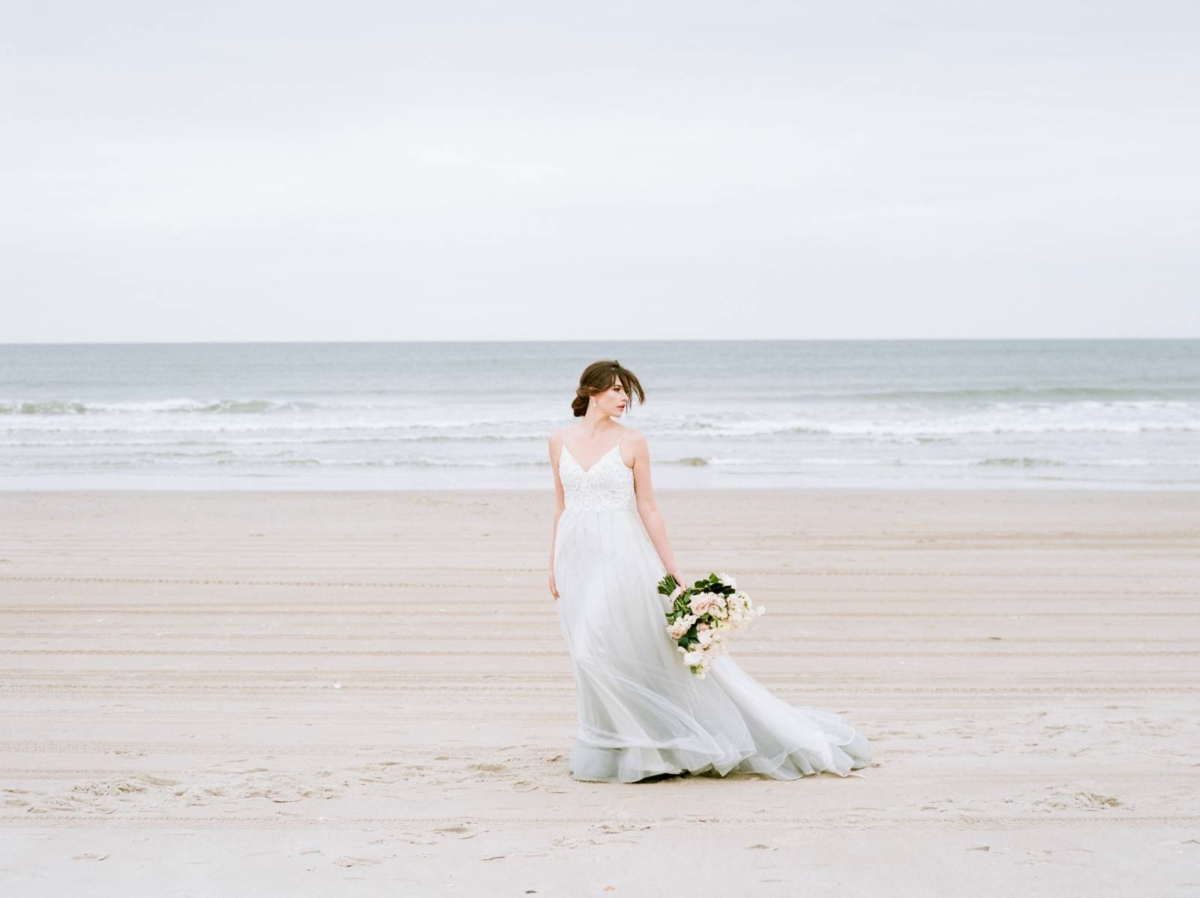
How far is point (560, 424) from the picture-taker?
29.9 meters

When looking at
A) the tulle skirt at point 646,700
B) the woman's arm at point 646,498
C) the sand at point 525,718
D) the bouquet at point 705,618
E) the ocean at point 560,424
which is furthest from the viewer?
the ocean at point 560,424

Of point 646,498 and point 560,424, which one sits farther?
point 560,424

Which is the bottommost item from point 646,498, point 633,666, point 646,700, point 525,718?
point 525,718

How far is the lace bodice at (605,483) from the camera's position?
5.01 metres

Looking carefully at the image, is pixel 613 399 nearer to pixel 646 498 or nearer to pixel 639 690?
pixel 646 498

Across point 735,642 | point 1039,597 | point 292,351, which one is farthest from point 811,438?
point 292,351

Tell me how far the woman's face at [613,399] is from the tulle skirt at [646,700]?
0.43 meters

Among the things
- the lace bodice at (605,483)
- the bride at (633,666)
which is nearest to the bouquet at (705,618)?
the bride at (633,666)

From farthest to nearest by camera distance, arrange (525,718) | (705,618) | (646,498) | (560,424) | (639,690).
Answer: (560,424) < (525,718) < (646,498) < (639,690) < (705,618)

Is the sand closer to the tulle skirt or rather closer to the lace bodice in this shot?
the tulle skirt

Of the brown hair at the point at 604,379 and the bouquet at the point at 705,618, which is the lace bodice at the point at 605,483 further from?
the bouquet at the point at 705,618

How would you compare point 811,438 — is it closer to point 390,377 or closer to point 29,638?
point 29,638

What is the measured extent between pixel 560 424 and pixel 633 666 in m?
25.1

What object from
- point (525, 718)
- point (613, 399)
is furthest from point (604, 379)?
point (525, 718)
